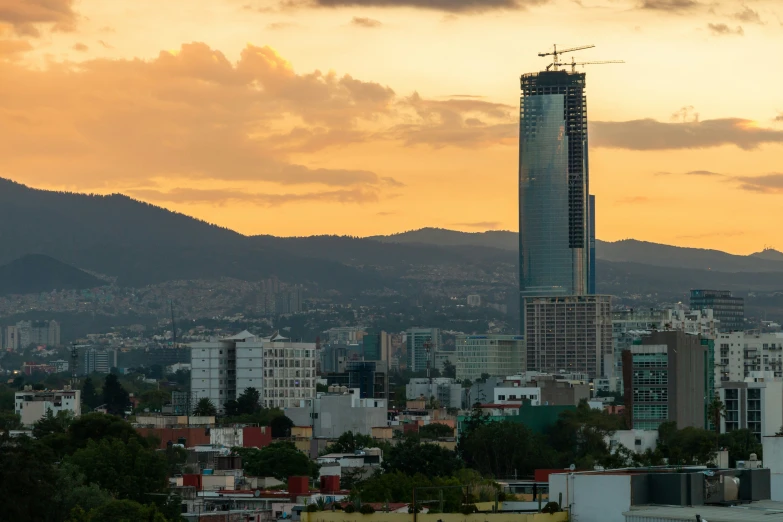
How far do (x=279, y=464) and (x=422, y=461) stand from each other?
25.1 feet

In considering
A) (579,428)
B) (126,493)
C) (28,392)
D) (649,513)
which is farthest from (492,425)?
(649,513)

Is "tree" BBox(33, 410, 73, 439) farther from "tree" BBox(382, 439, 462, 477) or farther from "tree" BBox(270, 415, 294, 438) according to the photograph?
"tree" BBox(270, 415, 294, 438)

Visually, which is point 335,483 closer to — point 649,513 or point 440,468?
point 440,468

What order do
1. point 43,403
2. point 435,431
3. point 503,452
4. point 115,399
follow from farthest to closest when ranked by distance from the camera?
point 115,399 → point 43,403 → point 435,431 → point 503,452

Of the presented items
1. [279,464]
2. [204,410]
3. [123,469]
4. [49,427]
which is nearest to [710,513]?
[123,469]

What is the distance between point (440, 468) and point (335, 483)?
16.2 meters

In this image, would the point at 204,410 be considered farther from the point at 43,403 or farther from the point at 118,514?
the point at 118,514

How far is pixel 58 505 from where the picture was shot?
5697 centimetres

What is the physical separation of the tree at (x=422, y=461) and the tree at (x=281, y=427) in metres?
43.3

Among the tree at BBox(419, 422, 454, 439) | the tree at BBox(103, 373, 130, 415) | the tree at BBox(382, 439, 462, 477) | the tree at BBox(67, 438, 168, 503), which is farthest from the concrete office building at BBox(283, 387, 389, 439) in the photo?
the tree at BBox(67, 438, 168, 503)

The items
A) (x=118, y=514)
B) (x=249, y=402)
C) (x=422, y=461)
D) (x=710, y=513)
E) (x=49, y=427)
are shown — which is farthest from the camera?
(x=249, y=402)

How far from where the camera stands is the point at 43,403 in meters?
172

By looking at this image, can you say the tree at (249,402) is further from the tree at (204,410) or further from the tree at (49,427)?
the tree at (49,427)

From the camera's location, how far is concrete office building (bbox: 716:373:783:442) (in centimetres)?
14550
